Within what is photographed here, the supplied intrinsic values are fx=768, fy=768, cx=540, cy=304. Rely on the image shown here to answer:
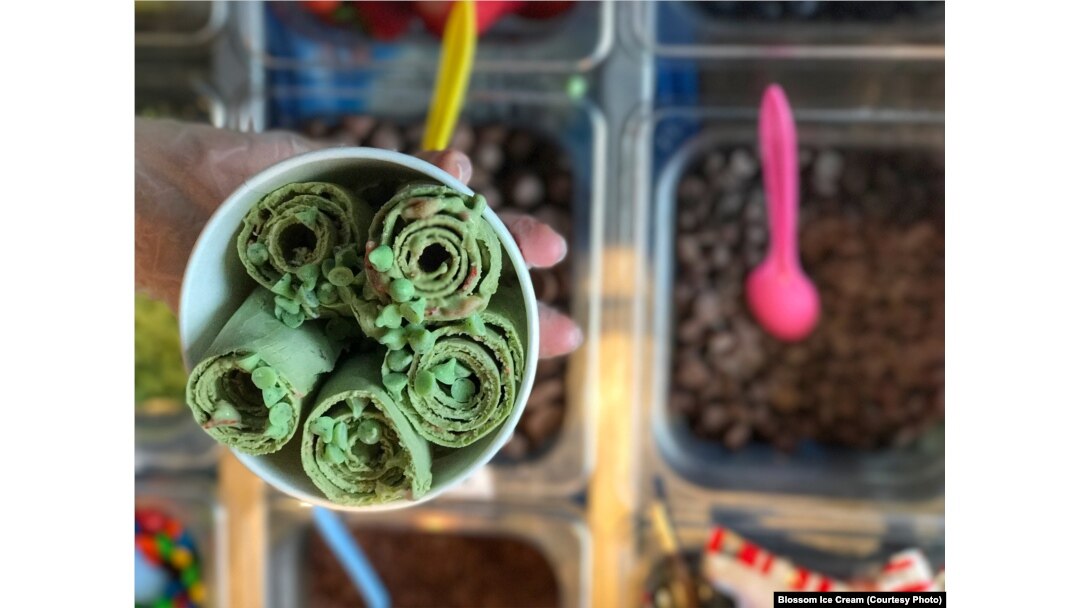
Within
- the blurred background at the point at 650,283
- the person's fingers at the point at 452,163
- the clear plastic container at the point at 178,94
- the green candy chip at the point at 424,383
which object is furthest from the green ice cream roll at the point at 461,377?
the clear plastic container at the point at 178,94

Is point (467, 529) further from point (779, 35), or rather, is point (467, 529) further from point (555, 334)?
point (779, 35)

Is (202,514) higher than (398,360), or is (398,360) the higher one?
(398,360)

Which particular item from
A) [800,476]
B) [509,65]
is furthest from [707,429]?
[509,65]

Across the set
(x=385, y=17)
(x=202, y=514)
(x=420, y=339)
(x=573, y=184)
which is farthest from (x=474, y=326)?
(x=202, y=514)

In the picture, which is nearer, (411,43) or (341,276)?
(341,276)

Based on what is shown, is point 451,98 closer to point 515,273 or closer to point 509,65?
point 509,65

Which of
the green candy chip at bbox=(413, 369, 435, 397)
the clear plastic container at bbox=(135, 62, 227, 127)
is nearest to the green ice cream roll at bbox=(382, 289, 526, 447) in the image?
the green candy chip at bbox=(413, 369, 435, 397)
